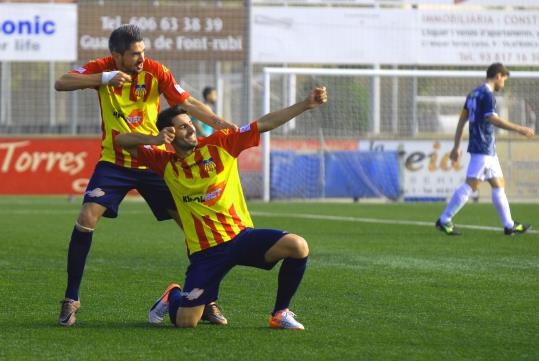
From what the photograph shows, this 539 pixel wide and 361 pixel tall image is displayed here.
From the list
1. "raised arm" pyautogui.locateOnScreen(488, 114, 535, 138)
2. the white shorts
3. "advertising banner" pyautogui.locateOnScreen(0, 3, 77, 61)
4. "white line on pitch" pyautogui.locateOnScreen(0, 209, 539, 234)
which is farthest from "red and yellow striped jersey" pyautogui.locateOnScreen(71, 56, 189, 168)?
"advertising banner" pyautogui.locateOnScreen(0, 3, 77, 61)

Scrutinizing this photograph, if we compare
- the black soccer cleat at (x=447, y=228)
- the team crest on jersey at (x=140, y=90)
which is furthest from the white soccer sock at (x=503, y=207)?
the team crest on jersey at (x=140, y=90)

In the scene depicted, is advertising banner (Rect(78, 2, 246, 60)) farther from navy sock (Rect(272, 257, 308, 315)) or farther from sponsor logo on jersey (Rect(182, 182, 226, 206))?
navy sock (Rect(272, 257, 308, 315))

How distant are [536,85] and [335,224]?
1258 centimetres

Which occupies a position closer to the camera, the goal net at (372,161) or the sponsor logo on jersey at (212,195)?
the sponsor logo on jersey at (212,195)

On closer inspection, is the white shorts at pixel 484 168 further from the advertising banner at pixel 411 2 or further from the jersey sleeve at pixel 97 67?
the advertising banner at pixel 411 2

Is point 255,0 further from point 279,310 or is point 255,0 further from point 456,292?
point 279,310

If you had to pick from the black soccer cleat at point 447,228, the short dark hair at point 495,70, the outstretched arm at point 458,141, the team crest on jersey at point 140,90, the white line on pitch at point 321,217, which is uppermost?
the short dark hair at point 495,70

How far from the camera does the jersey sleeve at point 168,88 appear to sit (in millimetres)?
7391

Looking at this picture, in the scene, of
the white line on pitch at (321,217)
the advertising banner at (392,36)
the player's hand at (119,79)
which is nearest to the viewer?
the player's hand at (119,79)

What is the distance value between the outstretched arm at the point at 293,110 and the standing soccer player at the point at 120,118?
1.17ft

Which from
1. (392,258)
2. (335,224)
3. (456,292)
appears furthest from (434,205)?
(456,292)

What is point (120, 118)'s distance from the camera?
729 cm

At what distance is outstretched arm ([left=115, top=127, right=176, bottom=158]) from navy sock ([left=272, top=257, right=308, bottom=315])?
3.17 feet

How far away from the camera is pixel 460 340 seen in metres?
6.02
